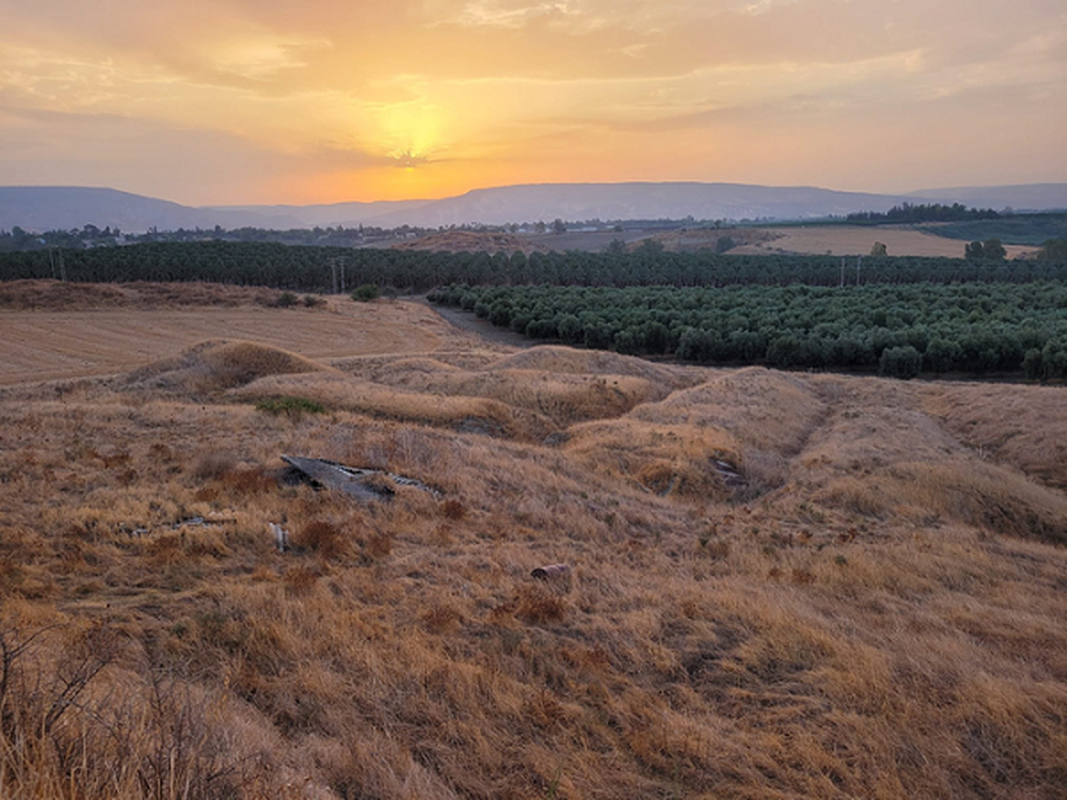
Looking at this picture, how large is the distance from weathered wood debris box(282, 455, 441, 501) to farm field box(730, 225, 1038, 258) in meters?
145

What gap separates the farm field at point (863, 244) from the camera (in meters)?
148

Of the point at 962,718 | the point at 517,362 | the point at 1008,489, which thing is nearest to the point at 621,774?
the point at 962,718

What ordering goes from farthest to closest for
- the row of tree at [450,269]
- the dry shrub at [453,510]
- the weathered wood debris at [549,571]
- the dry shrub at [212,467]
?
1. the row of tree at [450,269]
2. the dry shrub at [212,467]
3. the dry shrub at [453,510]
4. the weathered wood debris at [549,571]

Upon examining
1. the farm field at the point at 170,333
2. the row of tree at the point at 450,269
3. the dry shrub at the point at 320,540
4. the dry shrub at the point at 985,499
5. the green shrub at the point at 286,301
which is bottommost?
the dry shrub at the point at 985,499

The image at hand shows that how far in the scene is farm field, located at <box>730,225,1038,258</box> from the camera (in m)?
148

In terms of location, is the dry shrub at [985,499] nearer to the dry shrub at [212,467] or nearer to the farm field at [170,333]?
the dry shrub at [212,467]

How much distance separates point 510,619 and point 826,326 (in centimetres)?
4773

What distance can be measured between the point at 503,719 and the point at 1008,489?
63.1 feet

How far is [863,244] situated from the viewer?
15662 cm

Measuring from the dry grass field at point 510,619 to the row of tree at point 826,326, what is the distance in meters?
23.8

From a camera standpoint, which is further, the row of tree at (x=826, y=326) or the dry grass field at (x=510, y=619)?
the row of tree at (x=826, y=326)

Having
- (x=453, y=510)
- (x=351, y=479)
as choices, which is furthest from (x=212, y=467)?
(x=453, y=510)

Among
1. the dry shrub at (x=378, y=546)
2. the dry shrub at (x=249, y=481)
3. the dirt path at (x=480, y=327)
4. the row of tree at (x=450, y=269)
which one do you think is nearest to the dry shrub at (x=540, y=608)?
the dry shrub at (x=378, y=546)

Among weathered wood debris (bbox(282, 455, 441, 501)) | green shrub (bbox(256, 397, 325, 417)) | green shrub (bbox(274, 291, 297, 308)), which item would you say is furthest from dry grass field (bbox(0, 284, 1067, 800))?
green shrub (bbox(274, 291, 297, 308))
